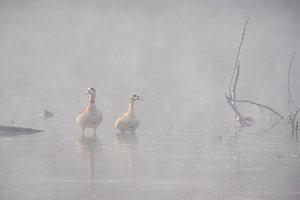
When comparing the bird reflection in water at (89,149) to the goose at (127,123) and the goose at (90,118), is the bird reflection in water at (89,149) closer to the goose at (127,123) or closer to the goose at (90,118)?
the goose at (90,118)

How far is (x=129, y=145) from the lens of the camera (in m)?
11.6

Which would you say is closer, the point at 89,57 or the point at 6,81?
the point at 6,81

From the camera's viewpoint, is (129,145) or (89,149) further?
(129,145)

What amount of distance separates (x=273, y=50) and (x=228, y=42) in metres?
4.20

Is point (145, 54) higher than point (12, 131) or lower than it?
higher

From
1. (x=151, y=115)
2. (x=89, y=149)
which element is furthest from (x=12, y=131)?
(x=151, y=115)

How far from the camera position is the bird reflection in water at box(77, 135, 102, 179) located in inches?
389

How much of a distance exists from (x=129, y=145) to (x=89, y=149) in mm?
621

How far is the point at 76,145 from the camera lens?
11.5m

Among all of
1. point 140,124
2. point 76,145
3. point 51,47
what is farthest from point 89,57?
point 76,145

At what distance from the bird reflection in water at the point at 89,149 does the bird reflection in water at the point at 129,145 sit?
26 cm

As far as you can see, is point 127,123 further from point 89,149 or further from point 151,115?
point 151,115

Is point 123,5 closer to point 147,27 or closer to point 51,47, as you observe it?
point 147,27

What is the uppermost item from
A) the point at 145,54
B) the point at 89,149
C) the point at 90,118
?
the point at 145,54
